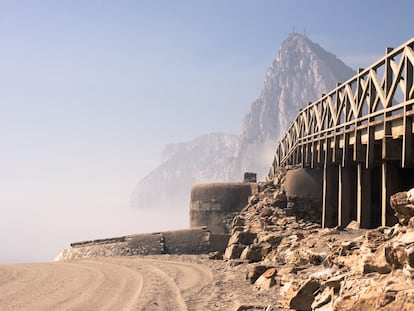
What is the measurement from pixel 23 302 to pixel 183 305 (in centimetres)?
407

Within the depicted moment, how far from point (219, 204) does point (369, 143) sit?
50.4 feet

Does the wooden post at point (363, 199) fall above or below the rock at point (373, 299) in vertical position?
above

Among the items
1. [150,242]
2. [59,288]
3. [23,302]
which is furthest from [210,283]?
[150,242]

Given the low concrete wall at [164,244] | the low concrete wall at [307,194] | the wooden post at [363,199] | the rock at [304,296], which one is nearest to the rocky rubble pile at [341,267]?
the rock at [304,296]

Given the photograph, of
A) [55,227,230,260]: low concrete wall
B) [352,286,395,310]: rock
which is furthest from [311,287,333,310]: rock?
[55,227,230,260]: low concrete wall

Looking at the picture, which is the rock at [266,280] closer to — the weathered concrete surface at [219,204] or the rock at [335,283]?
the rock at [335,283]

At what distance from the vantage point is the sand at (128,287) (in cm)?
1154

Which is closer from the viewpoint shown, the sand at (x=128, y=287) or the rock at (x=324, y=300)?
the rock at (x=324, y=300)

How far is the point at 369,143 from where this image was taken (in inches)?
558

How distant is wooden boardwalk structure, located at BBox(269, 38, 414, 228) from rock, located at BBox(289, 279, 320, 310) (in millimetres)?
4882

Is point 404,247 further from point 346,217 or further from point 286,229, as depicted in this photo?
point 286,229

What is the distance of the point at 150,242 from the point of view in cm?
2659

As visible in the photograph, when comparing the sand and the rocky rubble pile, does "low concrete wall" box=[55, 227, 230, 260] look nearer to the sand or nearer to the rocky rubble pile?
the rocky rubble pile

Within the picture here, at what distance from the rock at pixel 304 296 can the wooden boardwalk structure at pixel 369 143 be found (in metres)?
4.88
